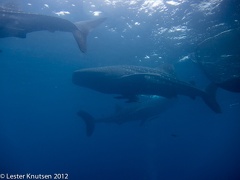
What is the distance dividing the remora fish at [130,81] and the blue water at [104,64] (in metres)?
3.72

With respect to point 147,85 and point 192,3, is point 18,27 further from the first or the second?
point 192,3

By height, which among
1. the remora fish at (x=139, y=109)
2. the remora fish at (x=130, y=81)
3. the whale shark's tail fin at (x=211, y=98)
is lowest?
the remora fish at (x=139, y=109)

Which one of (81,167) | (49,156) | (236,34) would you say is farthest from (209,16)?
(49,156)

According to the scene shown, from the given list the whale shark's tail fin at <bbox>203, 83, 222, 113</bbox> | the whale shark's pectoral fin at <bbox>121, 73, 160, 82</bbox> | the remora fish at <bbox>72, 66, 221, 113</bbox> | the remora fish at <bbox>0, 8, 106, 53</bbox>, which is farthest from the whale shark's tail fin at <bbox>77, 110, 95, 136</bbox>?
the whale shark's pectoral fin at <bbox>121, 73, 160, 82</bbox>

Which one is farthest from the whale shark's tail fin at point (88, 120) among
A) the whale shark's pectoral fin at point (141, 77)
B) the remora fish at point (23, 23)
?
the whale shark's pectoral fin at point (141, 77)

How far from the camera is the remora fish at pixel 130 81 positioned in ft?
25.3

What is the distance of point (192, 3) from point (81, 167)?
5368cm

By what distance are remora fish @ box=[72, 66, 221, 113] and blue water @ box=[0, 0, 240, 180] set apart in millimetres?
A: 3715

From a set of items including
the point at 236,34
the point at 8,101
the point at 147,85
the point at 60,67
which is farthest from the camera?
the point at 8,101

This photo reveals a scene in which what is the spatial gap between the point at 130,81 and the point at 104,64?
705 inches

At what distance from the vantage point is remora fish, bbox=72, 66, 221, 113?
7707mm

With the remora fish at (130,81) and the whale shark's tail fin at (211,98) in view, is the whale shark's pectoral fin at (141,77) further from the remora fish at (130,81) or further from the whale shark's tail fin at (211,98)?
the whale shark's tail fin at (211,98)

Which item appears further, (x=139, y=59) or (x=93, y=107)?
(x=93, y=107)

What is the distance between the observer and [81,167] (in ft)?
198
